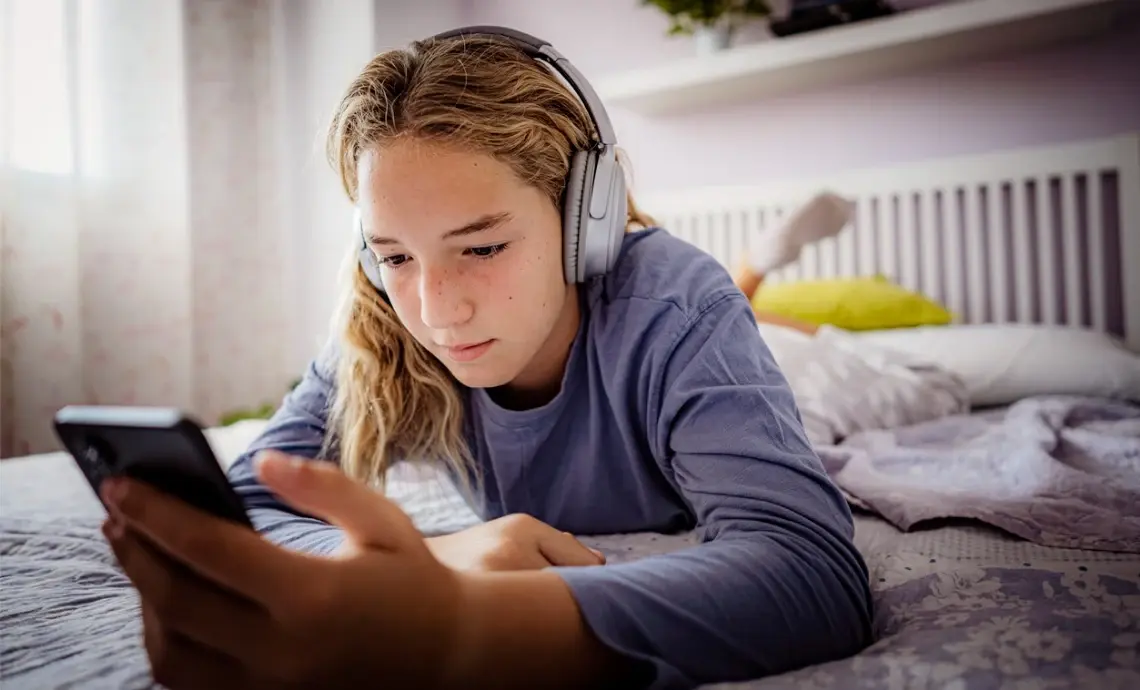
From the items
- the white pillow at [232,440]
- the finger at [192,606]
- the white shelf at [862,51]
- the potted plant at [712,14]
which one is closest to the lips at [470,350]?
the finger at [192,606]

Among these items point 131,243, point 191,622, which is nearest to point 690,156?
point 131,243

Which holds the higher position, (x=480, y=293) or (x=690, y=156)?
(x=690, y=156)

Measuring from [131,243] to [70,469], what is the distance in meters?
1.08

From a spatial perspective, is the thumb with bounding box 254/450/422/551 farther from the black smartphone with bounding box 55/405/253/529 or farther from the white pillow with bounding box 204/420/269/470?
the white pillow with bounding box 204/420/269/470

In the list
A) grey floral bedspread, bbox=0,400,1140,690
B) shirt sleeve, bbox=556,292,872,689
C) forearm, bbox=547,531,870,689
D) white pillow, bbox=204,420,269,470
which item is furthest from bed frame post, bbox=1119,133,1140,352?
white pillow, bbox=204,420,269,470

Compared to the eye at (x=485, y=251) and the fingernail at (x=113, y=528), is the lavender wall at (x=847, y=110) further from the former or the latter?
the fingernail at (x=113, y=528)

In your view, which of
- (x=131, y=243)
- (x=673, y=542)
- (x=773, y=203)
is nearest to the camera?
(x=673, y=542)

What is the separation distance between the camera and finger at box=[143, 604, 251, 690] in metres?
0.37

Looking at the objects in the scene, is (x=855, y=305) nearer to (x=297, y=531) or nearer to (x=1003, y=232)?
(x=1003, y=232)

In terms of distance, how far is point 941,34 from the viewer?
5.91 feet

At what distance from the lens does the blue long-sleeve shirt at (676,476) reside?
441 millimetres

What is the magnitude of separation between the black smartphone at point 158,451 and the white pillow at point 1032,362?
138 cm

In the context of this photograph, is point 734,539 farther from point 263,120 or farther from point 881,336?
point 263,120

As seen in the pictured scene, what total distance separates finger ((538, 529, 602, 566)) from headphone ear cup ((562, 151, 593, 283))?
0.24 meters
